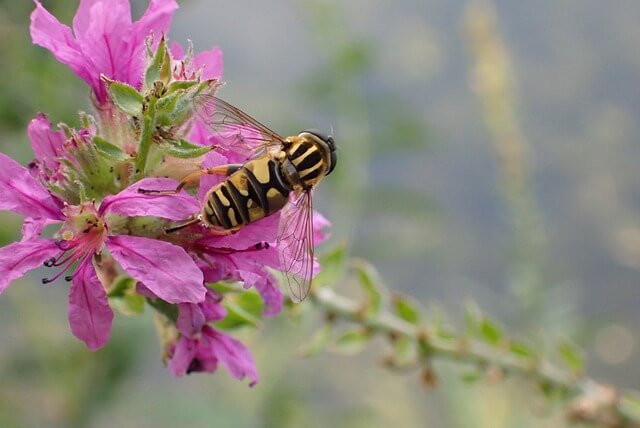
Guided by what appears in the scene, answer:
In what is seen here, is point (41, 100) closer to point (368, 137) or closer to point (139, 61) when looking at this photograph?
point (139, 61)

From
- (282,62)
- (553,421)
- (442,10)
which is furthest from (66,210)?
(442,10)

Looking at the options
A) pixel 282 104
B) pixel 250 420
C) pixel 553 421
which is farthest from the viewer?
pixel 282 104

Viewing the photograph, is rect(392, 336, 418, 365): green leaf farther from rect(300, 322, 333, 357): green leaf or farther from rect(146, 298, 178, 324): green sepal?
rect(146, 298, 178, 324): green sepal

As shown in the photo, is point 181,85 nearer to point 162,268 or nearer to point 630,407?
point 162,268

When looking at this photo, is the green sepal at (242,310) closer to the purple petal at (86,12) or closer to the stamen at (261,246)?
the stamen at (261,246)

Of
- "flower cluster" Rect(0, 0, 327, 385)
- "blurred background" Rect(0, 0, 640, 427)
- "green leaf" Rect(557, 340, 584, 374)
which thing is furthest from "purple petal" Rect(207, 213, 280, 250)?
"green leaf" Rect(557, 340, 584, 374)

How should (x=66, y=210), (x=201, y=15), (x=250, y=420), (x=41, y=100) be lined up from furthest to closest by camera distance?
(x=201, y=15), (x=250, y=420), (x=41, y=100), (x=66, y=210)

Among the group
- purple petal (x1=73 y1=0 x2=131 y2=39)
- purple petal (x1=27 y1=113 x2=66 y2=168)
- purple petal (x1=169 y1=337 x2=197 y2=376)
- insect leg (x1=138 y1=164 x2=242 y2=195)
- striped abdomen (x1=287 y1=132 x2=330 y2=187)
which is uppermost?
purple petal (x1=73 y1=0 x2=131 y2=39)

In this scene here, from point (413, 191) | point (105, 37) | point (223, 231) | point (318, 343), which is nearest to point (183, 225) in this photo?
point (223, 231)
